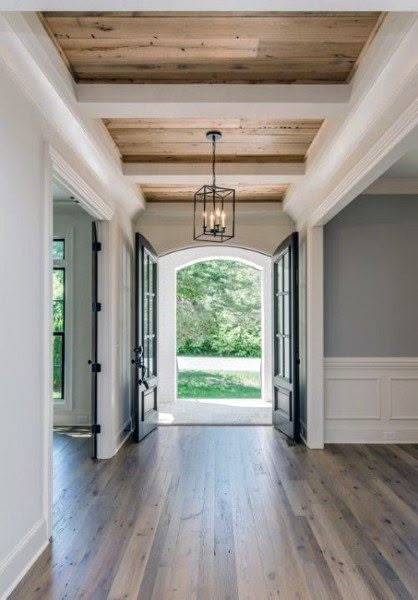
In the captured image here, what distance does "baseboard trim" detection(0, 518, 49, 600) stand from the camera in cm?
219

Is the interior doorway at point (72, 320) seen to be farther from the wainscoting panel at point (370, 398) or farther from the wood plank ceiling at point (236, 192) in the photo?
the wainscoting panel at point (370, 398)

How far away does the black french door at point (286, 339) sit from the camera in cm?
489

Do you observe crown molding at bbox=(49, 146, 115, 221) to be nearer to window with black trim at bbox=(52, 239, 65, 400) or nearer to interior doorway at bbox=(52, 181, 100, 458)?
interior doorway at bbox=(52, 181, 100, 458)

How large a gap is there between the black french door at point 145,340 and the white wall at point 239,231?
314mm

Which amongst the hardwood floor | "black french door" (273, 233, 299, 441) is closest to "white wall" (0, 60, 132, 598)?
the hardwood floor

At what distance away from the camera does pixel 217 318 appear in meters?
11.7

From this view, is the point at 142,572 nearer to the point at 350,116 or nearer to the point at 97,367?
the point at 97,367

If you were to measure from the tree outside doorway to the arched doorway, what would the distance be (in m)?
3.32

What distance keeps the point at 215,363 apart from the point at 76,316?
5939 millimetres

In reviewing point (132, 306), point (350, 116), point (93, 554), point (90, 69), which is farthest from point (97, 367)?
point (350, 116)

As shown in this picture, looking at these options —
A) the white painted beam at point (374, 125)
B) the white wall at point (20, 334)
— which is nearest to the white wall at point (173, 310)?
the white painted beam at point (374, 125)

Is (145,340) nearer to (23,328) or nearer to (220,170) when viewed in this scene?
(220,170)

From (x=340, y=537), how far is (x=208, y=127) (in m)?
3.03

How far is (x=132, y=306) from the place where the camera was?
5508 mm
